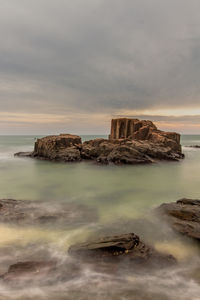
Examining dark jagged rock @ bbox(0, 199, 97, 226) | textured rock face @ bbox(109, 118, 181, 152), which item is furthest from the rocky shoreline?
textured rock face @ bbox(109, 118, 181, 152)

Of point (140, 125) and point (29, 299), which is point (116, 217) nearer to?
point (29, 299)

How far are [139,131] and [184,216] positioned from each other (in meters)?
40.8

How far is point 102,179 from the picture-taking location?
19.2 m

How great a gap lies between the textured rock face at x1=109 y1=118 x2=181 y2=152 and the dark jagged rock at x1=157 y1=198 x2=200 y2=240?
31357mm

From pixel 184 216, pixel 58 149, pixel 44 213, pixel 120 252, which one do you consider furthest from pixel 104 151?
pixel 120 252

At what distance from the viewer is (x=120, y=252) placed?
239 inches

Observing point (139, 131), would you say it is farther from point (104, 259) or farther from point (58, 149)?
point (104, 259)

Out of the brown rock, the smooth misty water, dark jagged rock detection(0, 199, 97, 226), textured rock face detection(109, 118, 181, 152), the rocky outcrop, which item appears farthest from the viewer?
textured rock face detection(109, 118, 181, 152)

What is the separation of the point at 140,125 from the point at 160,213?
43969 millimetres

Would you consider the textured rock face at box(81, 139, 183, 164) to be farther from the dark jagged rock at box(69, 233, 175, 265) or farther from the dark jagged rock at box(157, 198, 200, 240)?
the dark jagged rock at box(69, 233, 175, 265)

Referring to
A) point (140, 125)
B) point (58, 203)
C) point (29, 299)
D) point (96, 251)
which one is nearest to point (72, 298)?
point (29, 299)

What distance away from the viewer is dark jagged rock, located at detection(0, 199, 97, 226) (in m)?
8.82

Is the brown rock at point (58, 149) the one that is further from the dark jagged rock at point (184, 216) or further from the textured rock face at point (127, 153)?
the dark jagged rock at point (184, 216)

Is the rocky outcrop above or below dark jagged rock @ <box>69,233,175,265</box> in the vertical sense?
above
